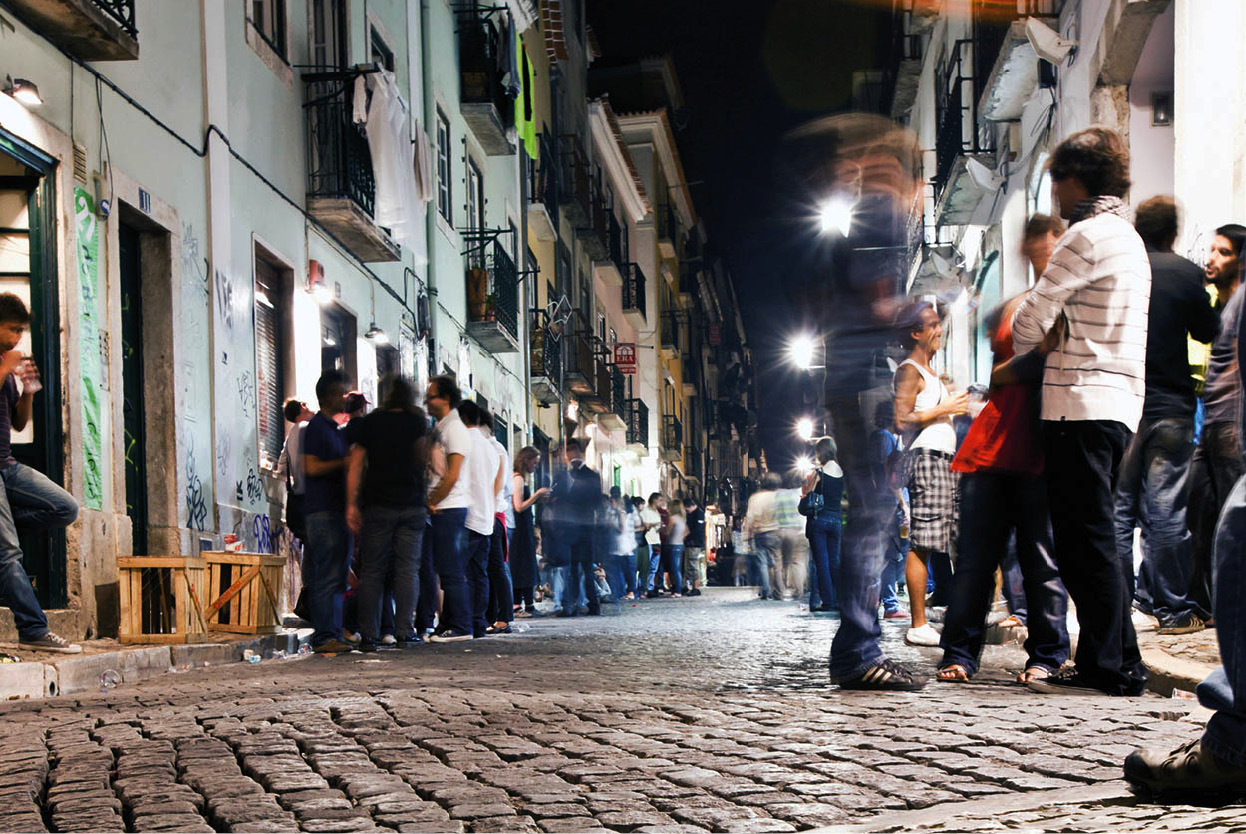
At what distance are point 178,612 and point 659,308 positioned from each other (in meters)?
39.8

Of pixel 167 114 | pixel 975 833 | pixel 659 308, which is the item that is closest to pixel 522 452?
pixel 167 114

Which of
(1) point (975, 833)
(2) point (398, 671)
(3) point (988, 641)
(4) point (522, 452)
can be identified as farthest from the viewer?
(4) point (522, 452)

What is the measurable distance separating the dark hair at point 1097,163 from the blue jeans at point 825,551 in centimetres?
871

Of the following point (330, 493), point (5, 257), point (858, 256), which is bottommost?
point (330, 493)

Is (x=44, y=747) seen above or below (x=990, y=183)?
below

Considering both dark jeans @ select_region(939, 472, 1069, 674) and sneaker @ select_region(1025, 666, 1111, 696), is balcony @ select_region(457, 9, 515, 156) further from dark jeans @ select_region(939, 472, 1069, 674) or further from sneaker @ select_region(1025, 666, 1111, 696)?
sneaker @ select_region(1025, 666, 1111, 696)

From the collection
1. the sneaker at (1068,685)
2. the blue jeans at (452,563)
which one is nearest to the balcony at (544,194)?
the blue jeans at (452,563)

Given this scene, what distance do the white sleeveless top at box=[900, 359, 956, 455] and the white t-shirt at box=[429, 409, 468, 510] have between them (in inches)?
139

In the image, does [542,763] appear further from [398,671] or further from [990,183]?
[990,183]

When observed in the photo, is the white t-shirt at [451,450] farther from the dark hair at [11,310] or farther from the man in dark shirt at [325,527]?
the dark hair at [11,310]

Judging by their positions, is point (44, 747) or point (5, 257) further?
point (5, 257)

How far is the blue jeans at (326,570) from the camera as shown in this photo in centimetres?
956

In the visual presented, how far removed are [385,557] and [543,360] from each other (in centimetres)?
1814

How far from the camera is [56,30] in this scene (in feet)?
31.7
